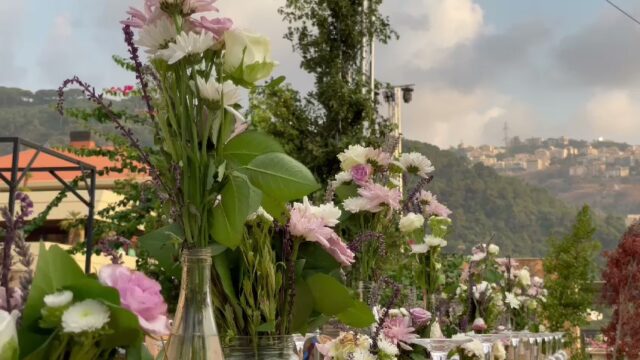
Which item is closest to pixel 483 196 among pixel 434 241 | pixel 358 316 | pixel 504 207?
pixel 504 207

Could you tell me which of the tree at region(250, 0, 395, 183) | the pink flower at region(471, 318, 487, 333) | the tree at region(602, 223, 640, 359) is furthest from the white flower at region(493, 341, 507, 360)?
the tree at region(602, 223, 640, 359)

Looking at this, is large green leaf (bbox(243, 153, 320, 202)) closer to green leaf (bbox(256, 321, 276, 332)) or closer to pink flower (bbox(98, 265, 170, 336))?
green leaf (bbox(256, 321, 276, 332))

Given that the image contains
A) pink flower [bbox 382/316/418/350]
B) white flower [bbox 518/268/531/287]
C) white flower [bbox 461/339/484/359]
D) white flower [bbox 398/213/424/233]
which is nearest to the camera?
pink flower [bbox 382/316/418/350]

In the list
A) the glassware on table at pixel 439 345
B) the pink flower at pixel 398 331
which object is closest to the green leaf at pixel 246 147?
the pink flower at pixel 398 331

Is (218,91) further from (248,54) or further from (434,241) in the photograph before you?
(434,241)

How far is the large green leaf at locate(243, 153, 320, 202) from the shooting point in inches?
43.6

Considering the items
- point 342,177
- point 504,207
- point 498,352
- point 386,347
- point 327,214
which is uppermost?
point 504,207

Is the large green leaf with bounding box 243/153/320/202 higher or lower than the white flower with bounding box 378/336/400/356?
higher

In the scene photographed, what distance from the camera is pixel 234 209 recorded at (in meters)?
1.07

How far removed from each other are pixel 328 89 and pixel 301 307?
8.14 meters

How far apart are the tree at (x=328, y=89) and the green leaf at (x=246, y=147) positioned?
7.87m

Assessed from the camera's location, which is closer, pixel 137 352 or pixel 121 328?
pixel 121 328

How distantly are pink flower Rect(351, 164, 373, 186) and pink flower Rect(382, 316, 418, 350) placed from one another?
0.29 metres

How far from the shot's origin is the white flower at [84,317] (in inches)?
27.2
